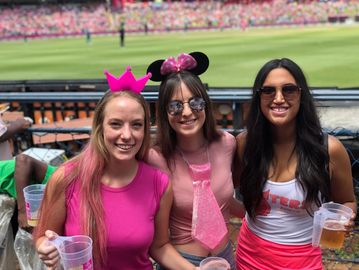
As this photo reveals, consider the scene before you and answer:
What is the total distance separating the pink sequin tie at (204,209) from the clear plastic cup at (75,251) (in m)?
0.55

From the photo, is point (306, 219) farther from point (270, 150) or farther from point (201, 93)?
point (201, 93)

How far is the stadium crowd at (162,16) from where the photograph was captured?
5109 centimetres

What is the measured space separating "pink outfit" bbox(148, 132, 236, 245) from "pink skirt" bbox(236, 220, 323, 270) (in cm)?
24

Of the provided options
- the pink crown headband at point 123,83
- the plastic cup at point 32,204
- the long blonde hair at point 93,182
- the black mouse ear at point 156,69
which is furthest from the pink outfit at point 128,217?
the plastic cup at point 32,204

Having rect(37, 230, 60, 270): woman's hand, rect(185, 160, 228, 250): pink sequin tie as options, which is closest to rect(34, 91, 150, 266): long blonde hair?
rect(37, 230, 60, 270): woman's hand

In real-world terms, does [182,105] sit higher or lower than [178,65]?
lower

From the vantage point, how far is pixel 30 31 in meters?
51.2

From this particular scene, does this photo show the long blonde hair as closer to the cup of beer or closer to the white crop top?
the white crop top

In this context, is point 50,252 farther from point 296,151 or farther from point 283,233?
point 296,151

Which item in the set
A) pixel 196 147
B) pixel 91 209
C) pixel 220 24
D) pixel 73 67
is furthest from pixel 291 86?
pixel 220 24

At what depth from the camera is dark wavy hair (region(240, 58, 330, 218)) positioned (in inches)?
82.1

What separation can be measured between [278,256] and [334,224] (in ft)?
1.06

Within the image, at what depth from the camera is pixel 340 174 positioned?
2.14 metres

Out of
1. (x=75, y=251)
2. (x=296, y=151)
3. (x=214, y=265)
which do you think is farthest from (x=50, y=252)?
(x=296, y=151)
